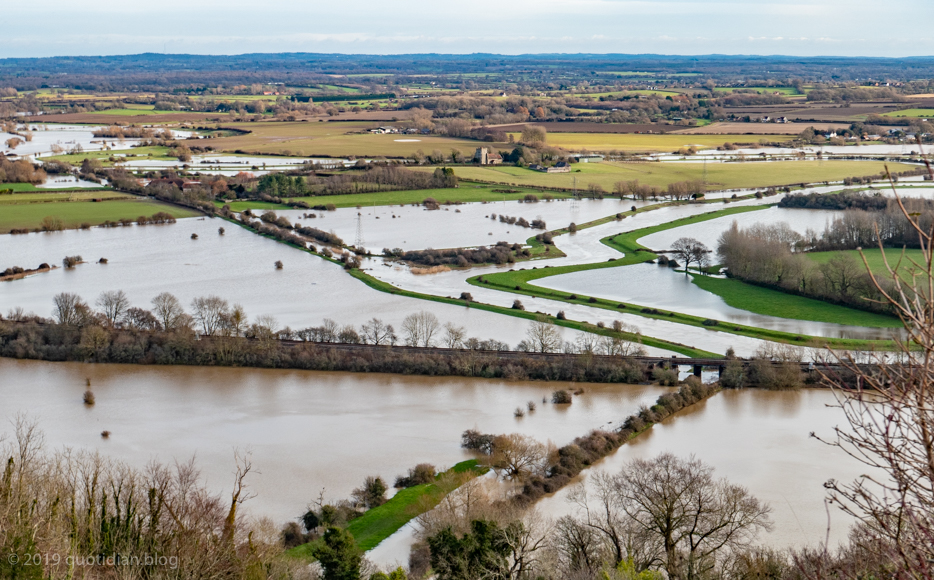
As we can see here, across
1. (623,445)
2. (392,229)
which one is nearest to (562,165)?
(392,229)

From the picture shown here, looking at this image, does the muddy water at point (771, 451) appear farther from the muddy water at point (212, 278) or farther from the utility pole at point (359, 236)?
the utility pole at point (359, 236)

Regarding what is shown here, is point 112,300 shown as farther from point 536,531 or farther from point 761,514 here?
point 761,514

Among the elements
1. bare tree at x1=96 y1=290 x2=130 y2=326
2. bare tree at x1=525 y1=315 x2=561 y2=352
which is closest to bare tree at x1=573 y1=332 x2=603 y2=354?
bare tree at x1=525 y1=315 x2=561 y2=352

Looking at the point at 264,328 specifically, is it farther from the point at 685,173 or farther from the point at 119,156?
the point at 119,156

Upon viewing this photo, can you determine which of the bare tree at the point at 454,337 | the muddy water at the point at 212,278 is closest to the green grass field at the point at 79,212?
the muddy water at the point at 212,278

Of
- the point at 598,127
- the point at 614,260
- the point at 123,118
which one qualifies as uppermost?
the point at 598,127

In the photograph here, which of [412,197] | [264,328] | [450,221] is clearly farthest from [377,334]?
[412,197]
